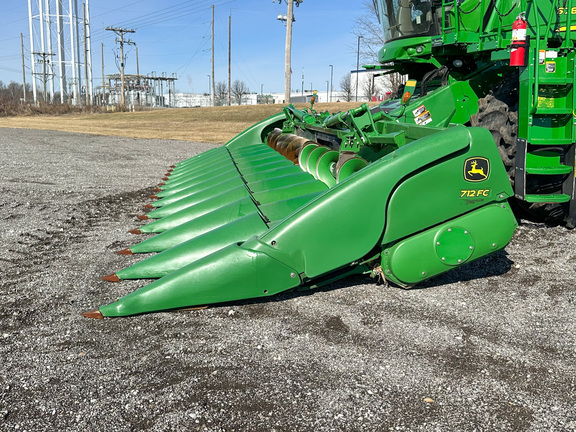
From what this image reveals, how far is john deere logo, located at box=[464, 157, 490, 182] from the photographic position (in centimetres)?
283

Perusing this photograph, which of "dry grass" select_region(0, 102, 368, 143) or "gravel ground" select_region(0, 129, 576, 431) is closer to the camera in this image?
"gravel ground" select_region(0, 129, 576, 431)

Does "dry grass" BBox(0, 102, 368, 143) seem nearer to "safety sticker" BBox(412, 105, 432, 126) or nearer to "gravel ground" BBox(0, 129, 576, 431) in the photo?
"safety sticker" BBox(412, 105, 432, 126)

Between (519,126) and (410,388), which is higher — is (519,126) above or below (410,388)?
above

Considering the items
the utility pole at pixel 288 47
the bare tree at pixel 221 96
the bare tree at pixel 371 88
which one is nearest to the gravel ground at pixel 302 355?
the bare tree at pixel 371 88

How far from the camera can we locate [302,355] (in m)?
2.42

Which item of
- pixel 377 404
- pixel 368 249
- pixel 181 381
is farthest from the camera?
pixel 368 249

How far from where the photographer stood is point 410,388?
84.7 inches

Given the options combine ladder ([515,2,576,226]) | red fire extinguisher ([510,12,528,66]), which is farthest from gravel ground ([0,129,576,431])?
red fire extinguisher ([510,12,528,66])

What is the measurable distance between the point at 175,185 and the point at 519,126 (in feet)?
12.8

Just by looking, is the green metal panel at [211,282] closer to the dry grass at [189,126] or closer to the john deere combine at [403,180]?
the john deere combine at [403,180]

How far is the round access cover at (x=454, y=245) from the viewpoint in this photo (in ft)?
9.38

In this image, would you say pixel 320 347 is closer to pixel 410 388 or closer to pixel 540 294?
pixel 410 388

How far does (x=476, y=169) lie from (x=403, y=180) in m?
0.44

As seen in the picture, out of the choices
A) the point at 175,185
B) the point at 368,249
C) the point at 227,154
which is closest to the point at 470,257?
the point at 368,249
